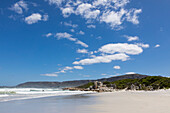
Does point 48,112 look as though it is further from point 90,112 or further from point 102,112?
point 102,112

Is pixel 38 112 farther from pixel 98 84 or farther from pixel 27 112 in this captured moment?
pixel 98 84

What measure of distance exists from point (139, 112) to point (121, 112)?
1.02m

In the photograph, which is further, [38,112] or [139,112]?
[38,112]

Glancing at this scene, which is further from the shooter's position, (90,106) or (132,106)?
(90,106)

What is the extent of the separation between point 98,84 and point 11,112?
83.6 m

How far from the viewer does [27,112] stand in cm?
988

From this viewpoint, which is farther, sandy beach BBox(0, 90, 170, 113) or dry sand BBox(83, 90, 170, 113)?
sandy beach BBox(0, 90, 170, 113)

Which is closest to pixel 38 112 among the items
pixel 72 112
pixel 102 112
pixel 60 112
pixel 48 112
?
pixel 48 112

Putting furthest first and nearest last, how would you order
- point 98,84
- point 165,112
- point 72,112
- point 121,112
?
1. point 98,84
2. point 72,112
3. point 121,112
4. point 165,112

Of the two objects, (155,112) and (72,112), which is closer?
(155,112)

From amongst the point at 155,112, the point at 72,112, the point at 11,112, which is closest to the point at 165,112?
the point at 155,112

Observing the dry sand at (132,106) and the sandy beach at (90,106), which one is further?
the sandy beach at (90,106)

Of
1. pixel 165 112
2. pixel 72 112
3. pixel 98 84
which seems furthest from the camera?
pixel 98 84

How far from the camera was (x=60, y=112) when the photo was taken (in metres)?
9.73
